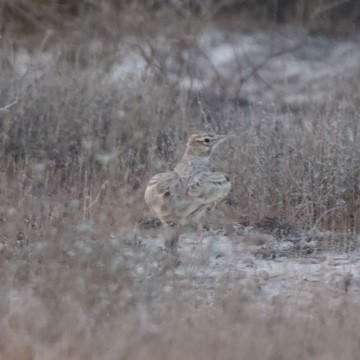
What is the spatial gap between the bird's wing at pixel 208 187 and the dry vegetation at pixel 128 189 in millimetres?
464

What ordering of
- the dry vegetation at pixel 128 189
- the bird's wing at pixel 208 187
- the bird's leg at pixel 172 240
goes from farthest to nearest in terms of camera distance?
the bird's wing at pixel 208 187
the bird's leg at pixel 172 240
the dry vegetation at pixel 128 189

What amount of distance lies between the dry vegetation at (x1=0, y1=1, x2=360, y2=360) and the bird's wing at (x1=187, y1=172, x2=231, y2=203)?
0.46 metres

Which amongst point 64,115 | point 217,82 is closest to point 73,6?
point 217,82

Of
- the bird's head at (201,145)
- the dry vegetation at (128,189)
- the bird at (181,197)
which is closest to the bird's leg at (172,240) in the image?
the bird at (181,197)

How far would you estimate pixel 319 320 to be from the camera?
6402 mm

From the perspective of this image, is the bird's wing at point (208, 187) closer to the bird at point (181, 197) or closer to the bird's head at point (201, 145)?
the bird at point (181, 197)

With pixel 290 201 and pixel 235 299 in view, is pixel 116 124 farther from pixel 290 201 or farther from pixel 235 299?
pixel 235 299

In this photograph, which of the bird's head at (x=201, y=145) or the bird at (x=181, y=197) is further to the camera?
the bird's head at (x=201, y=145)

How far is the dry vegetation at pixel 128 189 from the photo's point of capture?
5.95 metres

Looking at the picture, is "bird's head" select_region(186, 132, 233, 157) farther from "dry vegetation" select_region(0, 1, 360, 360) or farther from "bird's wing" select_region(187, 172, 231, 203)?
"dry vegetation" select_region(0, 1, 360, 360)

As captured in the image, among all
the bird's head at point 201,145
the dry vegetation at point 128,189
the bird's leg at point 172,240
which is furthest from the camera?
the bird's head at point 201,145

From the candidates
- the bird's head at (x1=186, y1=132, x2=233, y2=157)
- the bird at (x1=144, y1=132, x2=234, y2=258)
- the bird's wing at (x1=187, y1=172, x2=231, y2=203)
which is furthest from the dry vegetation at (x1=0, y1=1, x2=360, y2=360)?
the bird's head at (x1=186, y1=132, x2=233, y2=157)

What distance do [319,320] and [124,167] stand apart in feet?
13.2

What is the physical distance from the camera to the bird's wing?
7.88m
